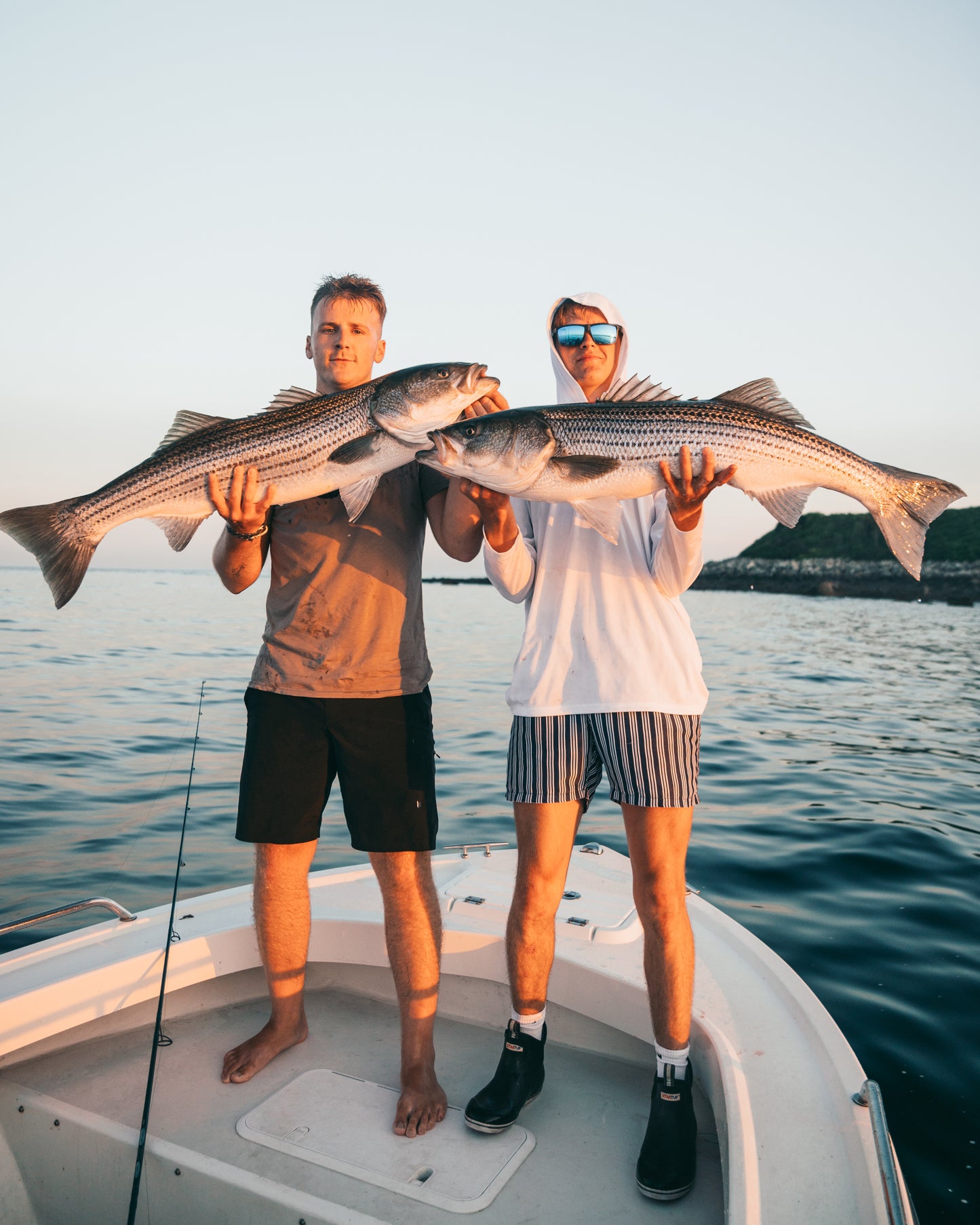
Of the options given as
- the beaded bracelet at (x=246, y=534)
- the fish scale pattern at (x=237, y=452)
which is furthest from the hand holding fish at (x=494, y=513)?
the beaded bracelet at (x=246, y=534)

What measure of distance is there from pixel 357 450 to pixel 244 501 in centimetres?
49

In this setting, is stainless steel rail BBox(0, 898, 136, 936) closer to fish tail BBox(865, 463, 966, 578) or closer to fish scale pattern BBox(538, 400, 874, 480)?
fish scale pattern BBox(538, 400, 874, 480)

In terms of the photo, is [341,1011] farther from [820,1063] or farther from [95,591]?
[95,591]

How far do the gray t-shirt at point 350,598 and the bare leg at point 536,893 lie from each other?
0.71 metres

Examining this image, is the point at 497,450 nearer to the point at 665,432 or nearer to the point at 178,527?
the point at 665,432

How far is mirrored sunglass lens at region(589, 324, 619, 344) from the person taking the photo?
3.40 m

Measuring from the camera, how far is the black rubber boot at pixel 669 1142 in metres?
2.77

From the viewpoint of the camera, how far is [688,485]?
119 inches

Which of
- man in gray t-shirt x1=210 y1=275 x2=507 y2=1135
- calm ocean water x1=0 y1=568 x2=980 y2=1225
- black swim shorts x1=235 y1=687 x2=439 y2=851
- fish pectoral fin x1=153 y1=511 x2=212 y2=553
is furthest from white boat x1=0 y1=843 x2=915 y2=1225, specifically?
fish pectoral fin x1=153 y1=511 x2=212 y2=553

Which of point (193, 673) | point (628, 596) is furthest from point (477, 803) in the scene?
point (193, 673)

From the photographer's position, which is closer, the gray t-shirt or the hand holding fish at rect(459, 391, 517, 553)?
the hand holding fish at rect(459, 391, 517, 553)

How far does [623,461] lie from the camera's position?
3.08m

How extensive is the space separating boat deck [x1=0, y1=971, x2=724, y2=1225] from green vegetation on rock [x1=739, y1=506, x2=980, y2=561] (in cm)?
9195

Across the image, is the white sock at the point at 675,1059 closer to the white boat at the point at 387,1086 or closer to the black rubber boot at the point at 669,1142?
the black rubber boot at the point at 669,1142
